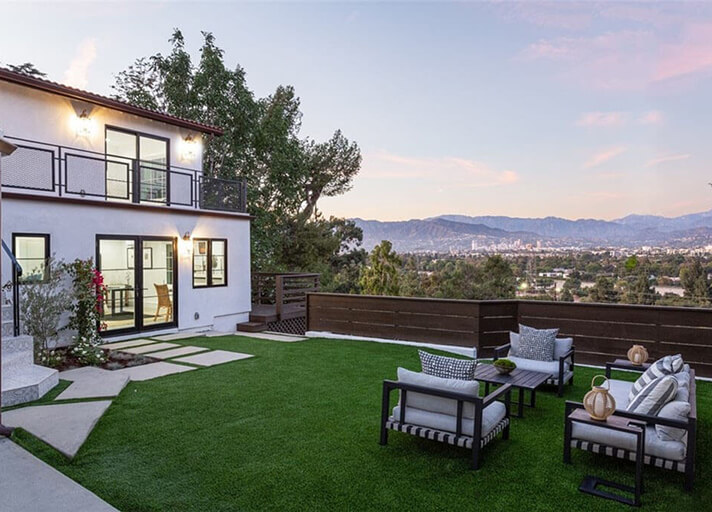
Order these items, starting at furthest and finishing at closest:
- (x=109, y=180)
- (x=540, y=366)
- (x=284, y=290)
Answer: (x=284, y=290) < (x=109, y=180) < (x=540, y=366)

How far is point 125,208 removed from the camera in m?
9.60

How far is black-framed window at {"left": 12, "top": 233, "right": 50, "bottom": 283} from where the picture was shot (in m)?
8.01

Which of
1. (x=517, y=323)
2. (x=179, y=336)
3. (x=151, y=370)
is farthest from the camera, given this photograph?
(x=179, y=336)

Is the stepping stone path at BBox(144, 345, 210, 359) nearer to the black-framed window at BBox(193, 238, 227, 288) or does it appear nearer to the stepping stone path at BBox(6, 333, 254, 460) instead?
the stepping stone path at BBox(6, 333, 254, 460)

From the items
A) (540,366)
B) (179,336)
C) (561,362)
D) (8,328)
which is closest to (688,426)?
(561,362)

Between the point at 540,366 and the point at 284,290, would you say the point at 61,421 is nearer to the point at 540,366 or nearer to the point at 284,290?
the point at 540,366

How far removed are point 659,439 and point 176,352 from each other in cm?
730

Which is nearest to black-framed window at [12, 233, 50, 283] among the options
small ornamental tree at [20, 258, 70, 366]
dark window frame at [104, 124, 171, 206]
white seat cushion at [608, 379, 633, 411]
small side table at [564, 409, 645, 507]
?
small ornamental tree at [20, 258, 70, 366]

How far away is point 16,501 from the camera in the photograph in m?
2.93

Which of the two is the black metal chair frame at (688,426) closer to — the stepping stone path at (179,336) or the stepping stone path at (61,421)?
the stepping stone path at (61,421)

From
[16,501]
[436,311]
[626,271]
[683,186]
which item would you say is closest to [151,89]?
[436,311]

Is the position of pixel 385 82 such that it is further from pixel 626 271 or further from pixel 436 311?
pixel 626 271

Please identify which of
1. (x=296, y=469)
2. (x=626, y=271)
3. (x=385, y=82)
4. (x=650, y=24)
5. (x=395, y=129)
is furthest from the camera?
(x=626, y=271)

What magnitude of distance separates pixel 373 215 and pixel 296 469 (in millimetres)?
25689
